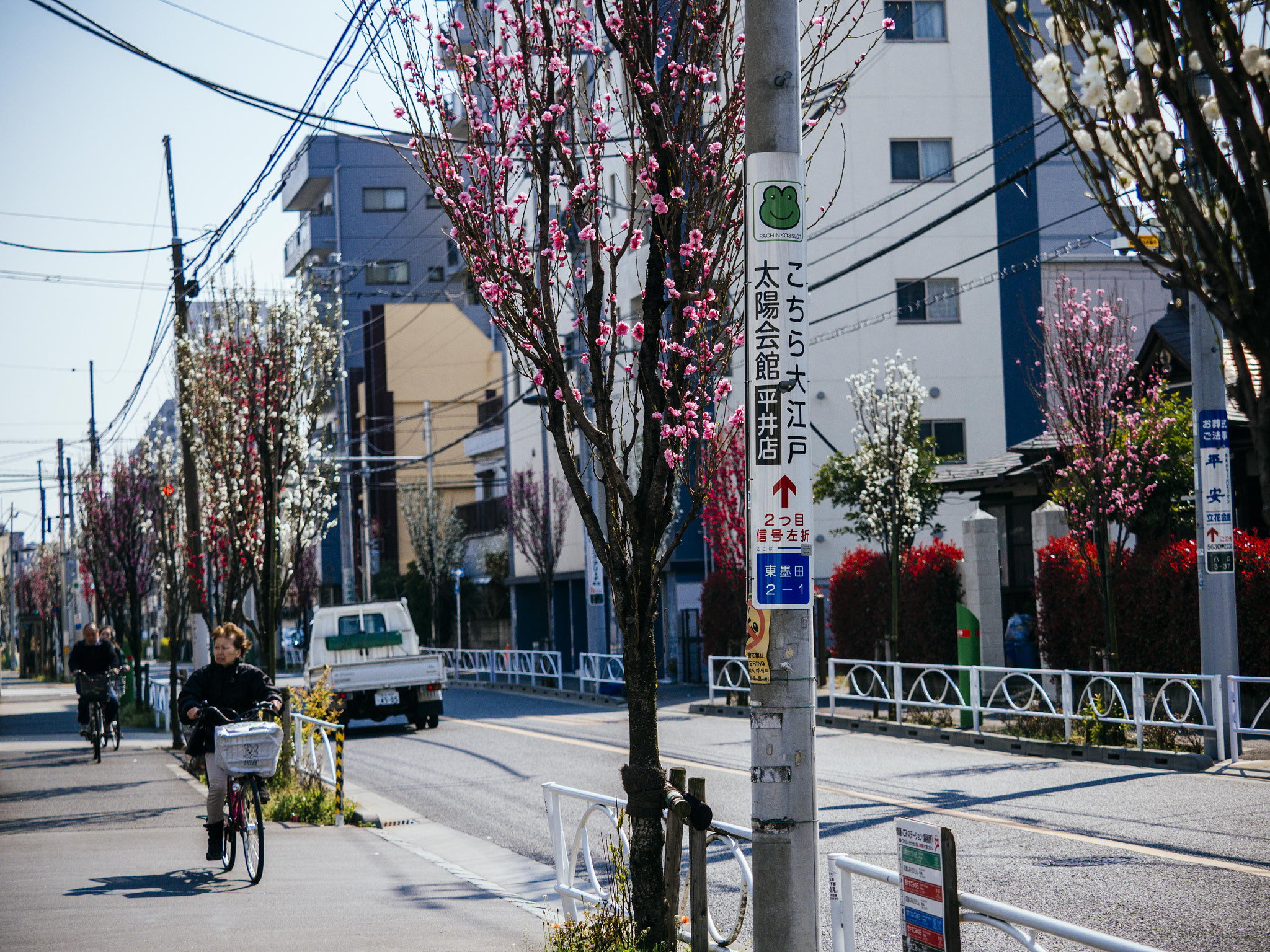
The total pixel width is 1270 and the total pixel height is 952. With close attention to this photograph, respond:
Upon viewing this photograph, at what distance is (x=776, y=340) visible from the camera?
→ 5.07 metres

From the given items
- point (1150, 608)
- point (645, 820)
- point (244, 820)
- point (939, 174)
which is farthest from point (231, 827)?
point (939, 174)

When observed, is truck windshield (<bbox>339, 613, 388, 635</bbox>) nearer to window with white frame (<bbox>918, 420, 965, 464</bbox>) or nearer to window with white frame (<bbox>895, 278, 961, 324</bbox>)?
Result: window with white frame (<bbox>918, 420, 965, 464</bbox>)

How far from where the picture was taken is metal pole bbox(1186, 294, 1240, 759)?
554 inches

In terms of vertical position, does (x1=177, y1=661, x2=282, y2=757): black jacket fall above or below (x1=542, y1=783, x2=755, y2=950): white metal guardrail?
above

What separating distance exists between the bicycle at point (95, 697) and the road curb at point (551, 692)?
1096 centimetres

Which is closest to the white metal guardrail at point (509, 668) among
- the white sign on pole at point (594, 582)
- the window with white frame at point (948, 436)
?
the white sign on pole at point (594, 582)

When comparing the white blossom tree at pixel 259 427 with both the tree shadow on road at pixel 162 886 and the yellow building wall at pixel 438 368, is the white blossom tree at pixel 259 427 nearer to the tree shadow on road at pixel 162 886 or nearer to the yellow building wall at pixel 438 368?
the tree shadow on road at pixel 162 886

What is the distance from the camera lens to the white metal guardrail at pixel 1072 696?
1439cm

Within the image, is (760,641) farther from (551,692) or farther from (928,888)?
(551,692)

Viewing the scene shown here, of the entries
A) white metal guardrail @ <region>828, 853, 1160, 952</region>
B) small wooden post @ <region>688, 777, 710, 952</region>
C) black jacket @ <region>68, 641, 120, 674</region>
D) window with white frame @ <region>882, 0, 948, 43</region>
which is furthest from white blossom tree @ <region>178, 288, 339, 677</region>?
window with white frame @ <region>882, 0, 948, 43</region>

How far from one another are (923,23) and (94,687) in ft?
84.7

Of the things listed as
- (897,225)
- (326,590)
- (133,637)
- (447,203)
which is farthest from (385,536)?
(447,203)

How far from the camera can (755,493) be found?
16.3 feet

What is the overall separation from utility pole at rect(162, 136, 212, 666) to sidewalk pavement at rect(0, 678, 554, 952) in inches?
139
